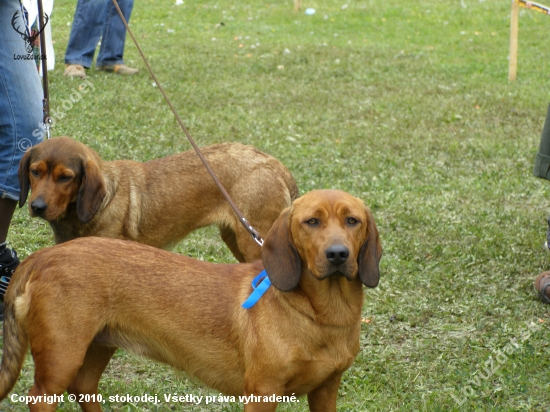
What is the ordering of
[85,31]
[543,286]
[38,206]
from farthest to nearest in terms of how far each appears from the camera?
1. [85,31]
2. [543,286]
3. [38,206]

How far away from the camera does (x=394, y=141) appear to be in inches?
392

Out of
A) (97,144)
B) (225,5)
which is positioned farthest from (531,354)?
(225,5)

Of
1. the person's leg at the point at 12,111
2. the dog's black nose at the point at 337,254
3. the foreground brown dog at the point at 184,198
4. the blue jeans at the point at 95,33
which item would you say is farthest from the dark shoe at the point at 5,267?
the blue jeans at the point at 95,33

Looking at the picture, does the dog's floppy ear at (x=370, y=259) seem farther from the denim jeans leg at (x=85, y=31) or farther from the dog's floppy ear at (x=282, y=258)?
the denim jeans leg at (x=85, y=31)

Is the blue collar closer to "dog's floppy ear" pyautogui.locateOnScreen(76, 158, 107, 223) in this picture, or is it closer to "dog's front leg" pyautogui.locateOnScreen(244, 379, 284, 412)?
"dog's front leg" pyautogui.locateOnScreen(244, 379, 284, 412)

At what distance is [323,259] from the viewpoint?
343 centimetres

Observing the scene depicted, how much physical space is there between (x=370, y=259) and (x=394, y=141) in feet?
21.5

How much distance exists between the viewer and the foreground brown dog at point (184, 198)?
5.27 m

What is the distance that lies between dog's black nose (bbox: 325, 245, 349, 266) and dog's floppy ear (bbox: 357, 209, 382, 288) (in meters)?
0.21

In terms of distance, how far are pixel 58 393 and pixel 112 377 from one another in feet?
3.69

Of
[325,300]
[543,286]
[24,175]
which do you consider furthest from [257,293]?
[543,286]

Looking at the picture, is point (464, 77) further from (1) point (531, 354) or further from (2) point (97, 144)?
(1) point (531, 354)

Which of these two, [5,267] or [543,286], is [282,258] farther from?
[543,286]

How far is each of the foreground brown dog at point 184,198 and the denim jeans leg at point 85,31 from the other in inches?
274
